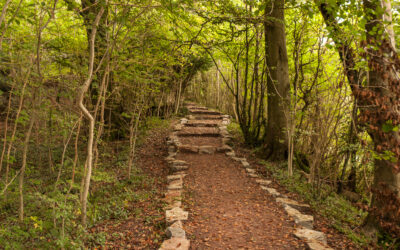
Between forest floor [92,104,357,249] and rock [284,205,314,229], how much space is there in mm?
79

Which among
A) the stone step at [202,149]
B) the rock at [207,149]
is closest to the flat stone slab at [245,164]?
the stone step at [202,149]

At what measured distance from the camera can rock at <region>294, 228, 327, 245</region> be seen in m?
3.39

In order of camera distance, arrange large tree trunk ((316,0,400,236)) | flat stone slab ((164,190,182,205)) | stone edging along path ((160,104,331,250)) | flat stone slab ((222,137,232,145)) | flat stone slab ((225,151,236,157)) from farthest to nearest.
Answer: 1. flat stone slab ((222,137,232,145))
2. flat stone slab ((225,151,236,157))
3. flat stone slab ((164,190,182,205))
4. stone edging along path ((160,104,331,250))
5. large tree trunk ((316,0,400,236))

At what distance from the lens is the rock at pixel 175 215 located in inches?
149

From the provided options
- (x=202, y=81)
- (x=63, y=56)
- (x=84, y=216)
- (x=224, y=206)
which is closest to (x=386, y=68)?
(x=224, y=206)

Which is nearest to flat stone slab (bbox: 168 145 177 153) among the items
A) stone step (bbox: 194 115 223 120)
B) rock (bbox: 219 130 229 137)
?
rock (bbox: 219 130 229 137)

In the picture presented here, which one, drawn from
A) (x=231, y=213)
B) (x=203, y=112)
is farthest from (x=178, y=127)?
(x=231, y=213)

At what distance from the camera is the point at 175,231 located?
11.3ft

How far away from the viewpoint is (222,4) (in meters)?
5.73

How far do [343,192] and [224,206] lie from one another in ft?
10.4

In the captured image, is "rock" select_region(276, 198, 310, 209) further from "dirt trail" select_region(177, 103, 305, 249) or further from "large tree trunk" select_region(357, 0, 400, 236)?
"large tree trunk" select_region(357, 0, 400, 236)

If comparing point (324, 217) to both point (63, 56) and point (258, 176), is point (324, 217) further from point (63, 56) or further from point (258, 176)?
point (63, 56)

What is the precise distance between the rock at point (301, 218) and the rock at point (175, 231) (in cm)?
168

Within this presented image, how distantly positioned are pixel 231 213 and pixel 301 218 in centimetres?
103
